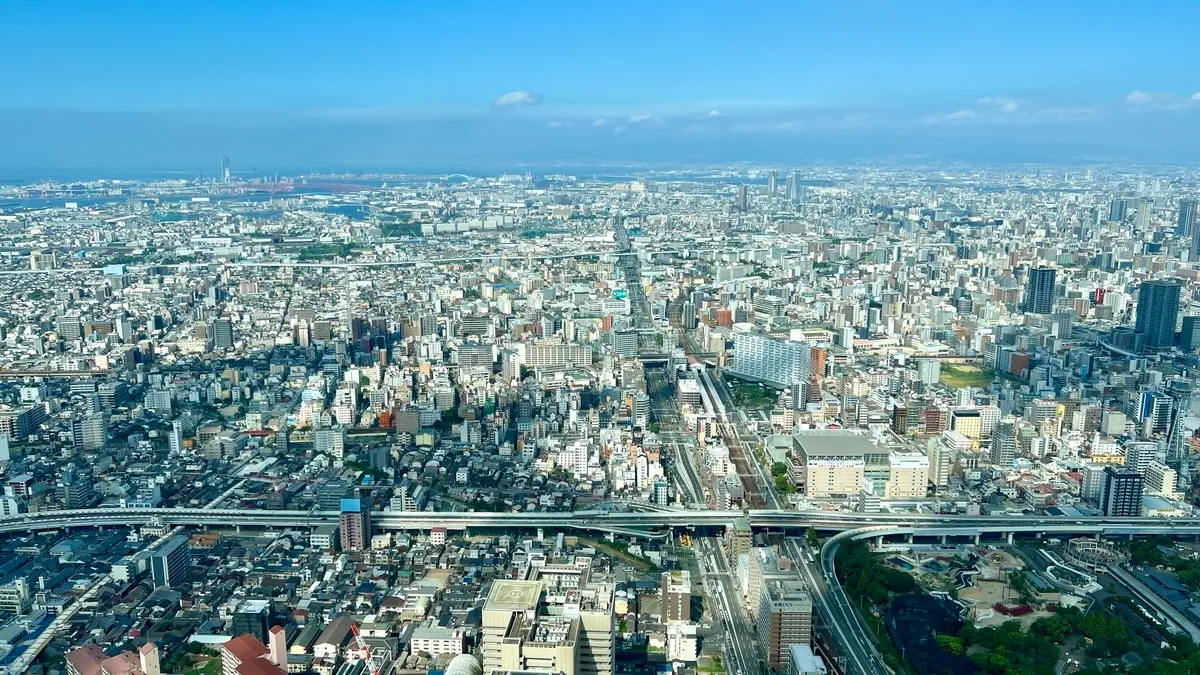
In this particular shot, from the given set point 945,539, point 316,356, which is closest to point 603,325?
point 316,356

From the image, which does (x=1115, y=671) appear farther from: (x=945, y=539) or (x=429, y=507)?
(x=429, y=507)

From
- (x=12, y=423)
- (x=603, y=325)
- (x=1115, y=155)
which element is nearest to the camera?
(x=12, y=423)

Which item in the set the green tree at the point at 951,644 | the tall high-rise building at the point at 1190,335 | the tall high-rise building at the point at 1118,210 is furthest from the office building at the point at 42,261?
the tall high-rise building at the point at 1118,210

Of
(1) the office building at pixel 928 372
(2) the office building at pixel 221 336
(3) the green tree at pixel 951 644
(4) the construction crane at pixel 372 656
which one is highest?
(2) the office building at pixel 221 336

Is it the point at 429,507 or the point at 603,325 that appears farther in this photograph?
the point at 603,325

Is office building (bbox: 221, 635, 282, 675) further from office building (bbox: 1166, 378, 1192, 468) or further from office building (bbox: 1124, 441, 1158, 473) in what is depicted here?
office building (bbox: 1166, 378, 1192, 468)

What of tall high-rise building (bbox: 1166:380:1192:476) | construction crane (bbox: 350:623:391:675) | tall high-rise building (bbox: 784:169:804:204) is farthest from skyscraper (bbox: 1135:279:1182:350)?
tall high-rise building (bbox: 784:169:804:204)

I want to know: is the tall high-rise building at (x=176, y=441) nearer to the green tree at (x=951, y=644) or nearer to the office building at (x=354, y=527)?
the office building at (x=354, y=527)
